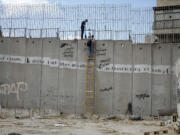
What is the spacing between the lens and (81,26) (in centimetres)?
1670

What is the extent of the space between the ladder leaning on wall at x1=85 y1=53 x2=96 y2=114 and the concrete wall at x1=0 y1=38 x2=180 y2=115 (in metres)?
0.24

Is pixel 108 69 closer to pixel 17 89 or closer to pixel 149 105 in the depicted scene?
pixel 149 105

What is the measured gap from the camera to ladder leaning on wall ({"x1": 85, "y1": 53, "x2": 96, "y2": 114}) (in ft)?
52.0

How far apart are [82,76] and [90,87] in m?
0.77

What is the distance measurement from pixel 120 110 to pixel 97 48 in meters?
3.67

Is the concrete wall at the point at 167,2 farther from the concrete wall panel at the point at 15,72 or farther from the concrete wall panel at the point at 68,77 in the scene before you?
the concrete wall panel at the point at 15,72

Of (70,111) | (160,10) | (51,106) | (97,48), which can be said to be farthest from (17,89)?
(160,10)

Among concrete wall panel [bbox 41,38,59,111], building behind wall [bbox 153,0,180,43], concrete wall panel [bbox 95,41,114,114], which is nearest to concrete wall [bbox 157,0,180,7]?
building behind wall [bbox 153,0,180,43]

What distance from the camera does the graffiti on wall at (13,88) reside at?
16.6 meters

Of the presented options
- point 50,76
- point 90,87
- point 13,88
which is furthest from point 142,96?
point 13,88

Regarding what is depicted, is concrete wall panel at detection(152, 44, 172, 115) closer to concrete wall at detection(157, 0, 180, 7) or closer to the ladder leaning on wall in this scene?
the ladder leaning on wall

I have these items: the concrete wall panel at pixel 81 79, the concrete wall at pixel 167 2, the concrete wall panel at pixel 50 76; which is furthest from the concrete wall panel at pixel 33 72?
the concrete wall at pixel 167 2

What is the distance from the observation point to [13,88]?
54.8 feet

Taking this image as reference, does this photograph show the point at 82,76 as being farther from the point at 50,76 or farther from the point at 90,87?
the point at 50,76
